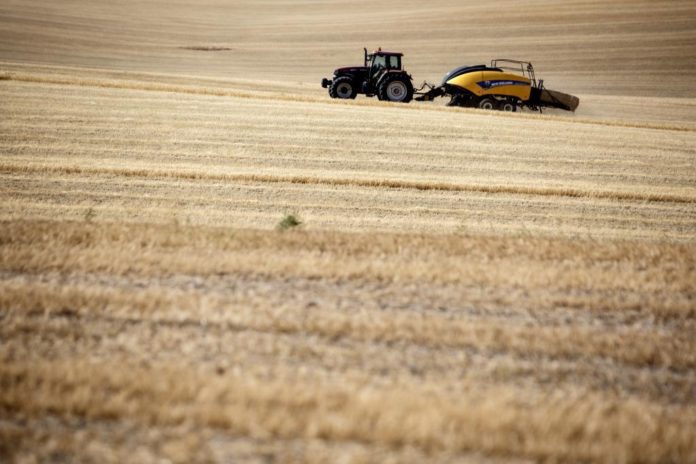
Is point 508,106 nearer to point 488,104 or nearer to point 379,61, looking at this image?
point 488,104

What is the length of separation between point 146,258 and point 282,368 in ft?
7.63

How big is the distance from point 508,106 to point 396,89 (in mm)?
4692

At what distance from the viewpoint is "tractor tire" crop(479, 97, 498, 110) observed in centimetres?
2281

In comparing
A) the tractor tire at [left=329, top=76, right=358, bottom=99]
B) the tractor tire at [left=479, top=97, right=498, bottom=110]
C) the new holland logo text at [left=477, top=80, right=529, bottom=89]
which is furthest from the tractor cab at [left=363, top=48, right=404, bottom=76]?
the tractor tire at [left=479, top=97, right=498, bottom=110]

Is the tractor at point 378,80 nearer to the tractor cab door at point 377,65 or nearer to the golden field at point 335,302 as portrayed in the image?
the tractor cab door at point 377,65

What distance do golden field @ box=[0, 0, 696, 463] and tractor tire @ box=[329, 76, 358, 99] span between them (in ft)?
30.6

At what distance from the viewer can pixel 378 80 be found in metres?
23.2

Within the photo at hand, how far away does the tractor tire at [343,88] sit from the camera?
23.5 m

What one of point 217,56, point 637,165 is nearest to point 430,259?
point 637,165

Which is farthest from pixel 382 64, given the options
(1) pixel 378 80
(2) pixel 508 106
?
(2) pixel 508 106

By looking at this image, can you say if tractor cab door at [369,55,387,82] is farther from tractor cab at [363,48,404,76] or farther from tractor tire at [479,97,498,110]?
tractor tire at [479,97,498,110]

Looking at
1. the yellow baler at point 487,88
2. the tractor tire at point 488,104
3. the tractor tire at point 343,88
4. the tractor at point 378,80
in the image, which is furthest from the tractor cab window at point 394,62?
the tractor tire at point 488,104

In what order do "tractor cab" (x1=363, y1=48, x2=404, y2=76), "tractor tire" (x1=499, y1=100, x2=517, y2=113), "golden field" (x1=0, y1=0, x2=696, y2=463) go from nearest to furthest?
"golden field" (x1=0, y1=0, x2=696, y2=463) → "tractor tire" (x1=499, y1=100, x2=517, y2=113) → "tractor cab" (x1=363, y1=48, x2=404, y2=76)

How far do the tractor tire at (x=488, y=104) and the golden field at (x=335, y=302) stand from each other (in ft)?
29.0
